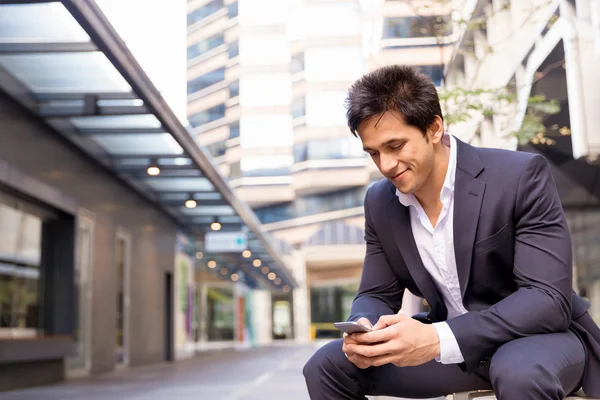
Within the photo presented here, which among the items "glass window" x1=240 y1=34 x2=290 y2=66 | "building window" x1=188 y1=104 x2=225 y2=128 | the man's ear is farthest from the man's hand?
"building window" x1=188 y1=104 x2=225 y2=128

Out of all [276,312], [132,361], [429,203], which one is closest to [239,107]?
[276,312]

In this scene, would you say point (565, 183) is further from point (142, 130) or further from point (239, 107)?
point (239, 107)

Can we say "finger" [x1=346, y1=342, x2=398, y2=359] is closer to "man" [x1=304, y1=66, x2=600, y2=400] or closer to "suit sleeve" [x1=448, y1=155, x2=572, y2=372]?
"man" [x1=304, y1=66, x2=600, y2=400]

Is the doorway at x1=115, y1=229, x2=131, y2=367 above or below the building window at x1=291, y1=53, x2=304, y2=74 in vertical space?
below

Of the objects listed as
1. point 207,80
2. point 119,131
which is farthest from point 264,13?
point 119,131

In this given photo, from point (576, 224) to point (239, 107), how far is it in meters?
47.8

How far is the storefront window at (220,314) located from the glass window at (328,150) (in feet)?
70.7

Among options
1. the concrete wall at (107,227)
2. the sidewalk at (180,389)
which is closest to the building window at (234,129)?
the concrete wall at (107,227)

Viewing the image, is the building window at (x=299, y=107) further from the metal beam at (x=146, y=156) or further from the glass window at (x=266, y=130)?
the metal beam at (x=146, y=156)

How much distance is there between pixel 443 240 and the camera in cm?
218

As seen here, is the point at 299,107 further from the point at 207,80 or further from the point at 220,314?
the point at 220,314

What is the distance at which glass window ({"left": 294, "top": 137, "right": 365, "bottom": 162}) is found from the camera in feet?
180

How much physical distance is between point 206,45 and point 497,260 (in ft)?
205

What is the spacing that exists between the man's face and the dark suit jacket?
15 centimetres
